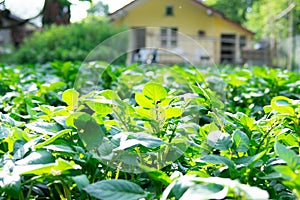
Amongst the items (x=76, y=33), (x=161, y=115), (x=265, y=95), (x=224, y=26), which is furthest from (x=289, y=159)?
(x=224, y=26)

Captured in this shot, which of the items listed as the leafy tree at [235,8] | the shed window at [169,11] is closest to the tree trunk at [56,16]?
the shed window at [169,11]

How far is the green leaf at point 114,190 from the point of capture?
73 centimetres

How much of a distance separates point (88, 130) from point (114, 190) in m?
0.24

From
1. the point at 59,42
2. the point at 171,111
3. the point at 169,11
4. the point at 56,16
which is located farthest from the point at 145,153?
the point at 169,11

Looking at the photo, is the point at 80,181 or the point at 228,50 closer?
the point at 80,181

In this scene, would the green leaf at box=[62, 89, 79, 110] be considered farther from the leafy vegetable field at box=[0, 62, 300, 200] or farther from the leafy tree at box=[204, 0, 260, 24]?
the leafy tree at box=[204, 0, 260, 24]

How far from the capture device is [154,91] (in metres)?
0.97

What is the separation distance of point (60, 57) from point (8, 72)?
6846 mm

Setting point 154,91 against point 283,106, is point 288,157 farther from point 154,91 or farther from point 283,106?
point 154,91

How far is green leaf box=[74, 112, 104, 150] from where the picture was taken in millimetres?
945

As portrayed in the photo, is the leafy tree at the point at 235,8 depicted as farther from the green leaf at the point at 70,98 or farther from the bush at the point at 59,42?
the green leaf at the point at 70,98

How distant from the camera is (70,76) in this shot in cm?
272

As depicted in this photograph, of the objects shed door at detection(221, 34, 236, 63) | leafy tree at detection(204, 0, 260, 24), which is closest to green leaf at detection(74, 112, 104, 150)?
shed door at detection(221, 34, 236, 63)

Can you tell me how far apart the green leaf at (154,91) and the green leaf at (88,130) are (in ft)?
0.41
